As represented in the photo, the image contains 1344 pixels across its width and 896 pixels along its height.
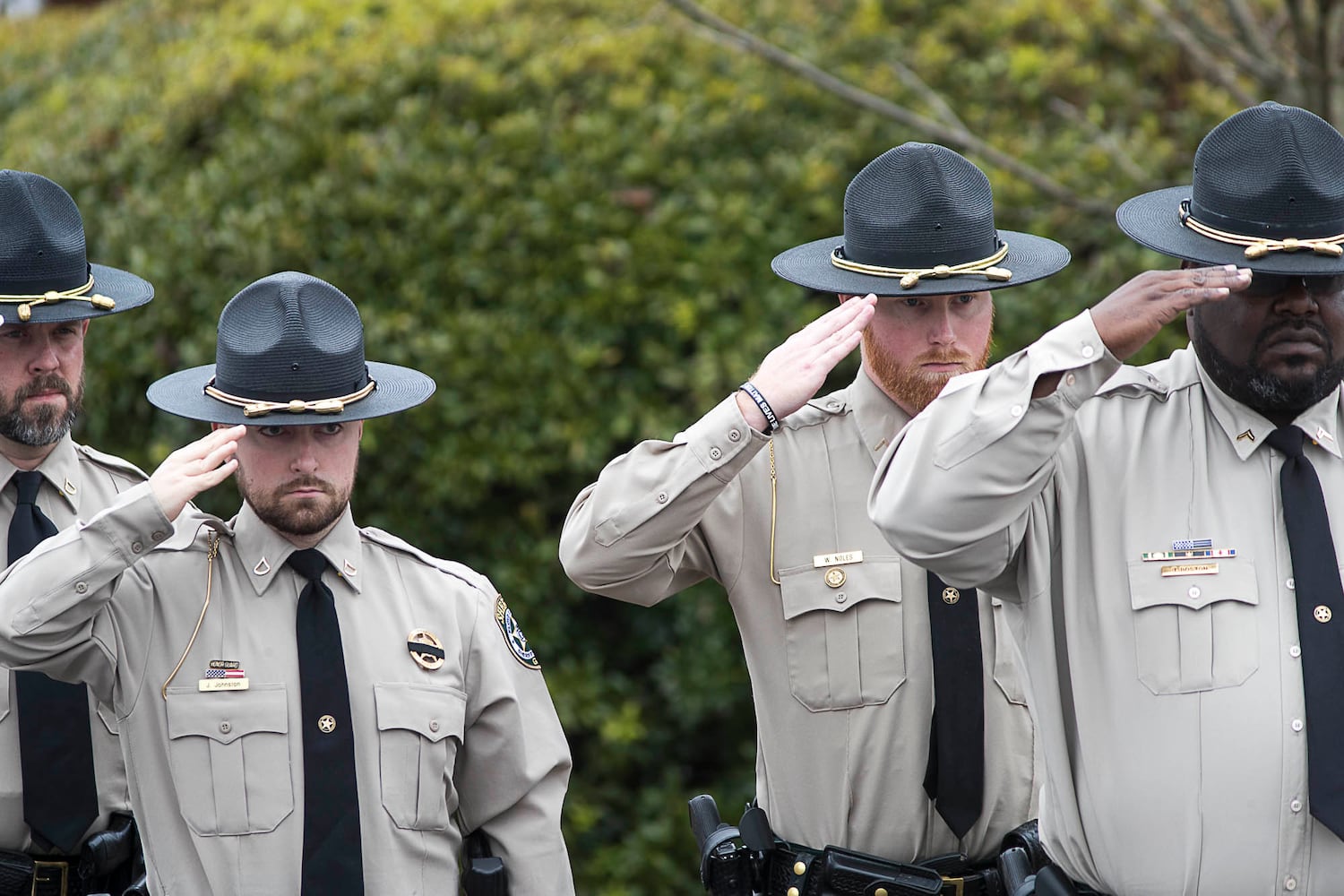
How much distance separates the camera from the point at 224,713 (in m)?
3.87

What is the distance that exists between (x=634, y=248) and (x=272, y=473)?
9.95ft

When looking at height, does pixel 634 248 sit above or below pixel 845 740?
above

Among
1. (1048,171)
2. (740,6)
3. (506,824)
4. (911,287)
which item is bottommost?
(506,824)

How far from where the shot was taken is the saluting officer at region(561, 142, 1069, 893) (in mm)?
4035

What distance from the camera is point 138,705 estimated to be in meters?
3.88

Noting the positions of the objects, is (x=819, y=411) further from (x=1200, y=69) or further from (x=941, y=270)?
(x=1200, y=69)

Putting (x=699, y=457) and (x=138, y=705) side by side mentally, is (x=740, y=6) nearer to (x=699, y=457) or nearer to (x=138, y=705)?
(x=699, y=457)

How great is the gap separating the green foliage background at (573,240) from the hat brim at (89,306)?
5.69 ft

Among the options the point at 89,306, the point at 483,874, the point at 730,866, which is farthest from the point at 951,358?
the point at 89,306

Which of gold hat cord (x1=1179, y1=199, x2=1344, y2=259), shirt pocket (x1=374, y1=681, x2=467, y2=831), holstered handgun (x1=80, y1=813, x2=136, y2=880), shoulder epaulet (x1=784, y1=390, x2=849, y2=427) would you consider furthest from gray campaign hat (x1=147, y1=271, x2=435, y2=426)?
gold hat cord (x1=1179, y1=199, x2=1344, y2=259)

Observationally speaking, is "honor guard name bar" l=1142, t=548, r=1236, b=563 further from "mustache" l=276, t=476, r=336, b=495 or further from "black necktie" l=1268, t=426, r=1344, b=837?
"mustache" l=276, t=476, r=336, b=495

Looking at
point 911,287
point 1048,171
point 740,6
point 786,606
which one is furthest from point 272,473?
point 740,6

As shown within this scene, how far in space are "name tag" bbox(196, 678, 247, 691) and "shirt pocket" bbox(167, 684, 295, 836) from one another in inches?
0.4

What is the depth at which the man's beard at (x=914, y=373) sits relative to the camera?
411 centimetres
